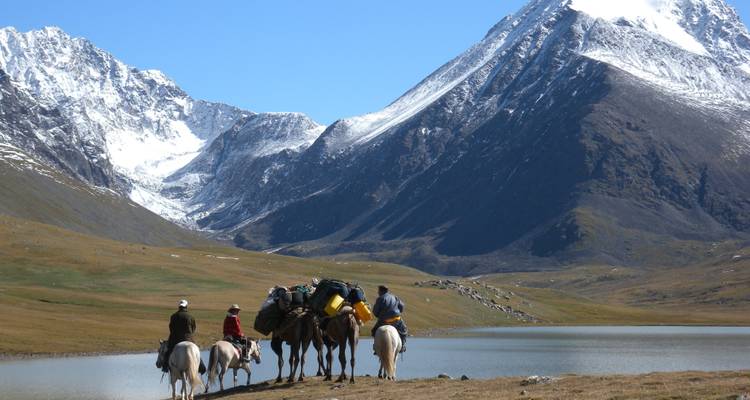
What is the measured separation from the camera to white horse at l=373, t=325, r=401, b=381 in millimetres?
44062

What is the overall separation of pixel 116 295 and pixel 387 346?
103 metres

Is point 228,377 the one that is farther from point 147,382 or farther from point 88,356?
→ point 88,356

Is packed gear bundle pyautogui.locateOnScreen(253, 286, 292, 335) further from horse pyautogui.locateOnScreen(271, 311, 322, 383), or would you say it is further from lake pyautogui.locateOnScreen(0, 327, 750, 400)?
lake pyautogui.locateOnScreen(0, 327, 750, 400)

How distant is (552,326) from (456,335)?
171 feet

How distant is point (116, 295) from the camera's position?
5551 inches

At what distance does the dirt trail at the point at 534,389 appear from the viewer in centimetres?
3244

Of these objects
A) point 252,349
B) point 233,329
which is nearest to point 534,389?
point 233,329

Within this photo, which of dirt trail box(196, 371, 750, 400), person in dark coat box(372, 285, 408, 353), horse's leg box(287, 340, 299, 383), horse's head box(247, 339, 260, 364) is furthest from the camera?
horse's head box(247, 339, 260, 364)

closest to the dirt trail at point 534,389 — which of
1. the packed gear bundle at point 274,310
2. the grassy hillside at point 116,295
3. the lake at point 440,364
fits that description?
the packed gear bundle at point 274,310

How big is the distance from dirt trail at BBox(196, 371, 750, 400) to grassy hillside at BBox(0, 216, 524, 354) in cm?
5156

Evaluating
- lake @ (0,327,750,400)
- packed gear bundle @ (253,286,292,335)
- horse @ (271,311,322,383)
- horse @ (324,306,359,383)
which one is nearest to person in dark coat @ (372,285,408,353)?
horse @ (324,306,359,383)

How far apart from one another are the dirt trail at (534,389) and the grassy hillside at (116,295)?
51.6 metres

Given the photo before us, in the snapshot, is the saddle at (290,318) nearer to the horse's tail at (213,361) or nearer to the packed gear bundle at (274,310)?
the packed gear bundle at (274,310)

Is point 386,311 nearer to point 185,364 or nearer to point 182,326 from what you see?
point 182,326
